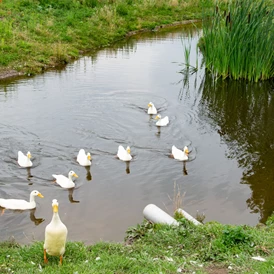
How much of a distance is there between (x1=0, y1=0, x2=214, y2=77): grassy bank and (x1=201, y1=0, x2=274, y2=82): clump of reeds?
1.44 meters

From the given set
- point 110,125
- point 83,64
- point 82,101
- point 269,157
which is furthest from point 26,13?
point 269,157

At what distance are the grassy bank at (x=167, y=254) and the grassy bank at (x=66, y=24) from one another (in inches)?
576

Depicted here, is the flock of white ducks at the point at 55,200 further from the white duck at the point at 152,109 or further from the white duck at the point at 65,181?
the white duck at the point at 152,109

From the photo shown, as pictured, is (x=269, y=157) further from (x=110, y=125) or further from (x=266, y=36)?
(x=266, y=36)

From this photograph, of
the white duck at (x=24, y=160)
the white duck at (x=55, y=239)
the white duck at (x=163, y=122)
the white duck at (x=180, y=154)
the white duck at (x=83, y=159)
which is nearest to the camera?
the white duck at (x=55, y=239)

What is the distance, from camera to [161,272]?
6.99 metres

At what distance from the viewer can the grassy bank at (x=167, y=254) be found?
725 centimetres

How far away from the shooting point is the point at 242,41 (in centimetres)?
1977

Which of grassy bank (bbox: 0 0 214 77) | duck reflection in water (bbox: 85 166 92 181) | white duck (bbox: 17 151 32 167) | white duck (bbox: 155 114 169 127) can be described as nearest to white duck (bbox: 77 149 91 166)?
duck reflection in water (bbox: 85 166 92 181)

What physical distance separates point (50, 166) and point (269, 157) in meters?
6.74

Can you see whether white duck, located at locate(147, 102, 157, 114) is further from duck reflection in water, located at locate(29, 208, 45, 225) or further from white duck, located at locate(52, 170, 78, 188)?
duck reflection in water, located at locate(29, 208, 45, 225)

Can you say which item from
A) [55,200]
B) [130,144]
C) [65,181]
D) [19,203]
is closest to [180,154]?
[130,144]

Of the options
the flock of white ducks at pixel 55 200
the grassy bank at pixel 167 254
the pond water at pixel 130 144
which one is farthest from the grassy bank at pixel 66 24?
the grassy bank at pixel 167 254

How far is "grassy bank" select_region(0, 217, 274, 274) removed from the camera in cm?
725
